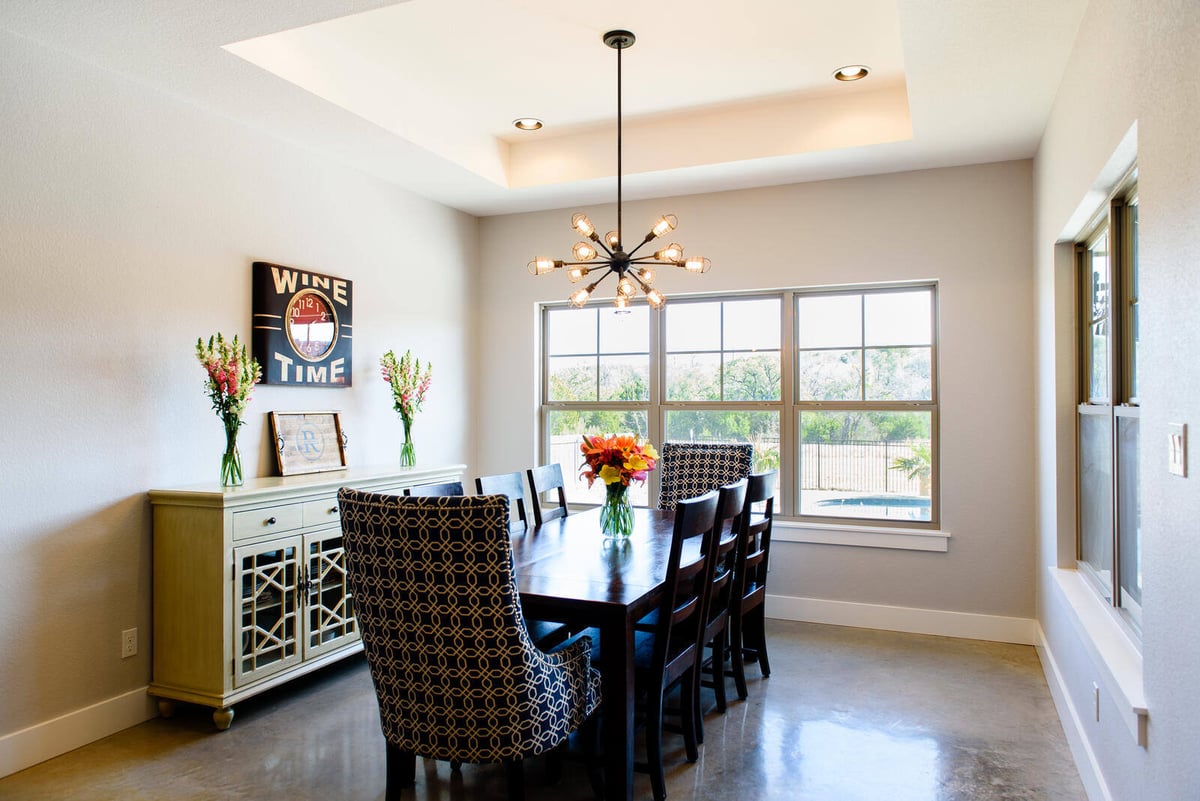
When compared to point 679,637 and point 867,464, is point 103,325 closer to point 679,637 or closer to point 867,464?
point 679,637

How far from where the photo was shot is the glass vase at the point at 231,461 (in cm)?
328

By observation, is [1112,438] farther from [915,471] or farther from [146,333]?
[146,333]

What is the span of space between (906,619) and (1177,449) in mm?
3068

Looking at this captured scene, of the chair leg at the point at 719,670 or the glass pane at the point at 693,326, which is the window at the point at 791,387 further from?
the chair leg at the point at 719,670

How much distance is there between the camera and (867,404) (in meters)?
4.56

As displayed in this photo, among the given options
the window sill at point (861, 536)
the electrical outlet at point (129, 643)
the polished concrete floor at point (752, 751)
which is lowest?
the polished concrete floor at point (752, 751)

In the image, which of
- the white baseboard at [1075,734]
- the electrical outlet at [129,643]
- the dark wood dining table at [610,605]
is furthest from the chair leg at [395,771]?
the white baseboard at [1075,734]

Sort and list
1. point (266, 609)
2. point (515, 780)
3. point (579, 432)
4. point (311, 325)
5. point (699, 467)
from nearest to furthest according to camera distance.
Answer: point (515, 780)
point (266, 609)
point (311, 325)
point (699, 467)
point (579, 432)

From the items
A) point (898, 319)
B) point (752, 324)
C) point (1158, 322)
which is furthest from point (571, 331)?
point (1158, 322)

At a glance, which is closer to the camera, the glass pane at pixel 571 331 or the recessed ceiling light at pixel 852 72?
the recessed ceiling light at pixel 852 72

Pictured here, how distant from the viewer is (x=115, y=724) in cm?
304

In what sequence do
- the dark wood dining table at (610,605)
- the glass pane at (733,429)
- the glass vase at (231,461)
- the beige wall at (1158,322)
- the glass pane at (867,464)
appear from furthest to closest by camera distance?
the glass pane at (733,429) → the glass pane at (867,464) → the glass vase at (231,461) → the dark wood dining table at (610,605) → the beige wall at (1158,322)

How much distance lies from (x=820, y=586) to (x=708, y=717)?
1674mm

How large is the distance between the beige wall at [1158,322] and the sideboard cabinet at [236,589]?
3.03 metres
